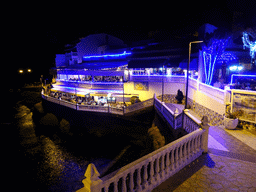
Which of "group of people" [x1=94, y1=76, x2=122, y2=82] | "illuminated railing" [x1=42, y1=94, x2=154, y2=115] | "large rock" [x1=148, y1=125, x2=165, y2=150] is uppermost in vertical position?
"group of people" [x1=94, y1=76, x2=122, y2=82]

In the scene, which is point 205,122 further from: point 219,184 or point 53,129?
point 53,129

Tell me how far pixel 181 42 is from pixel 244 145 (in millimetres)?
19027

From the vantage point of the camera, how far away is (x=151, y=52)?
81.6 feet

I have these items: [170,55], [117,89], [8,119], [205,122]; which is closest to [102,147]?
[117,89]

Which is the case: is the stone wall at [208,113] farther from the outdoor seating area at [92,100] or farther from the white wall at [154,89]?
the outdoor seating area at [92,100]

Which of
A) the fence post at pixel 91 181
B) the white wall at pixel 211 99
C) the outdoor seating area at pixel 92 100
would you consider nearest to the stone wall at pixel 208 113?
→ the white wall at pixel 211 99

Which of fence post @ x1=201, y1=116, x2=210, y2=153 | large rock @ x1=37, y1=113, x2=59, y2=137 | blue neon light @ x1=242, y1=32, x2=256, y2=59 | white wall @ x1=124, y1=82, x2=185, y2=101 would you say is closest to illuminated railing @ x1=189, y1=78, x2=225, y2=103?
fence post @ x1=201, y1=116, x2=210, y2=153

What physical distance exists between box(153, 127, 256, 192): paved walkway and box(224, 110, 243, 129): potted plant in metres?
1.66

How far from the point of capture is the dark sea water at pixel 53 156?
41.5 ft

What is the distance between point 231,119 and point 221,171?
16.9 ft

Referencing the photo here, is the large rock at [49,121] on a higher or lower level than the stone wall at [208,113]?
lower

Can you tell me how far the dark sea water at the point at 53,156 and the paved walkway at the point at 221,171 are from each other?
9.01 meters

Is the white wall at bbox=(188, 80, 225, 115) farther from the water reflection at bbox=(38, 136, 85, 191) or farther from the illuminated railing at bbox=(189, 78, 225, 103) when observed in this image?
the water reflection at bbox=(38, 136, 85, 191)

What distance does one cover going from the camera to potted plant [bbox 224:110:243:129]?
9562mm
